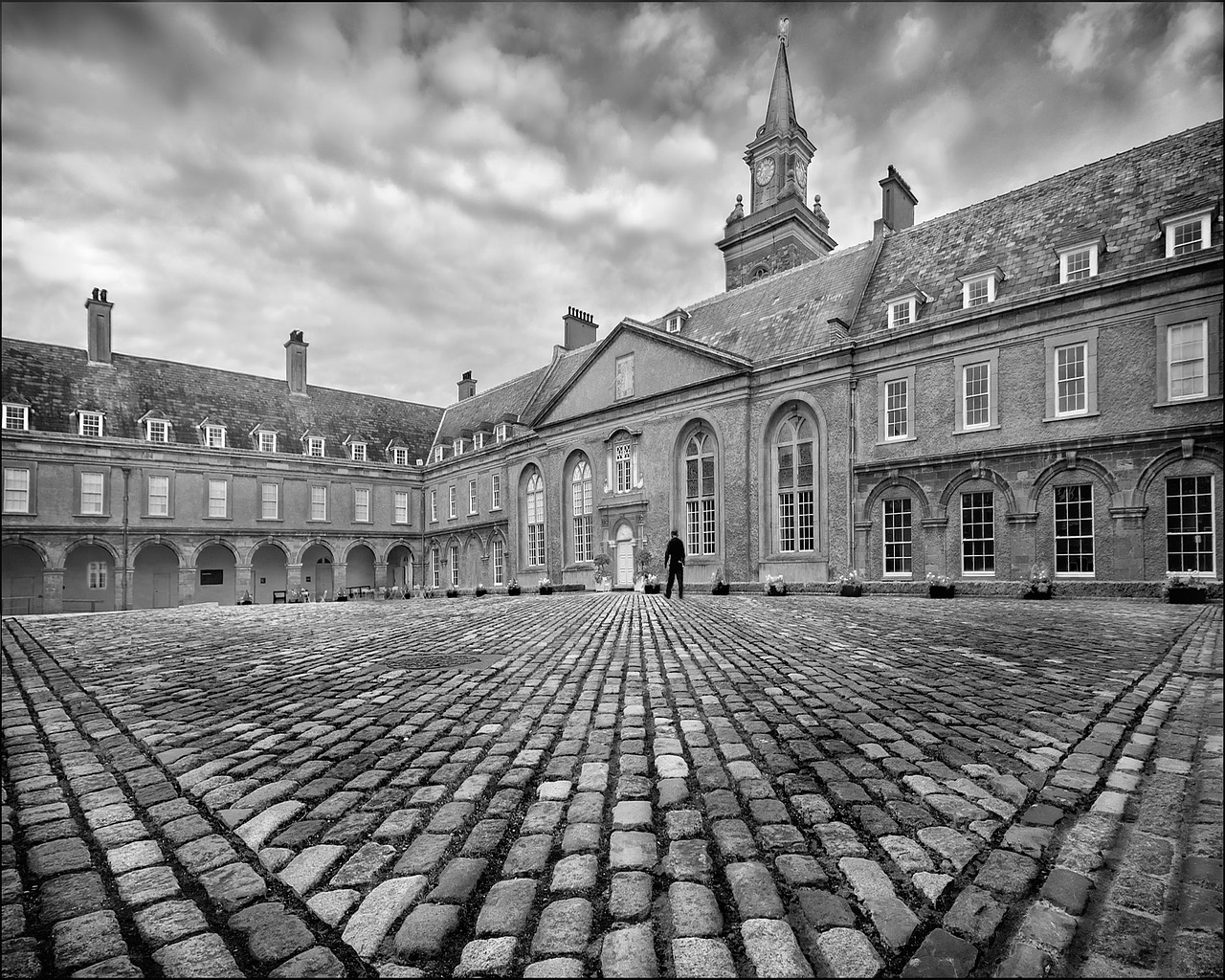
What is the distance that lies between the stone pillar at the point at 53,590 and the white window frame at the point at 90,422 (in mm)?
6724

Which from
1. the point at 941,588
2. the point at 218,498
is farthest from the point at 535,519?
the point at 941,588

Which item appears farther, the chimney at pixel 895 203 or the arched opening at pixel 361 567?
the arched opening at pixel 361 567

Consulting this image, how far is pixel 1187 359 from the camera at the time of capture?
57.4 feet

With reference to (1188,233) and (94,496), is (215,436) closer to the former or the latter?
(94,496)

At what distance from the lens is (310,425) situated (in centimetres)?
4422

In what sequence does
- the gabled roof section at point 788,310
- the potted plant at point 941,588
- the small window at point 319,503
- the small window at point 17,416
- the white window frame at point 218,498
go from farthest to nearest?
the small window at point 319,503
the white window frame at point 218,498
the small window at point 17,416
the gabled roof section at point 788,310
the potted plant at point 941,588

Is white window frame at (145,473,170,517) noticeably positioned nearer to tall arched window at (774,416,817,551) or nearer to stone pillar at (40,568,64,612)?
stone pillar at (40,568,64,612)

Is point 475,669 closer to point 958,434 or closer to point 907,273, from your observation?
point 958,434

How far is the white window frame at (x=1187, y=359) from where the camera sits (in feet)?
56.3

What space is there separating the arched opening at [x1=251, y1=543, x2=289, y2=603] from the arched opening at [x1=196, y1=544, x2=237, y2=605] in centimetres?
115

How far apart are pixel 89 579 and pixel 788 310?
118 feet

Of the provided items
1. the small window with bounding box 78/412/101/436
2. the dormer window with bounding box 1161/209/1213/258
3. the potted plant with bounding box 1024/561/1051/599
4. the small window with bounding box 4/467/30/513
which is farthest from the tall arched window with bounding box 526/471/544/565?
the dormer window with bounding box 1161/209/1213/258

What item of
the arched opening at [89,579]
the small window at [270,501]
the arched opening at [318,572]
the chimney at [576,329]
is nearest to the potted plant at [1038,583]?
the chimney at [576,329]

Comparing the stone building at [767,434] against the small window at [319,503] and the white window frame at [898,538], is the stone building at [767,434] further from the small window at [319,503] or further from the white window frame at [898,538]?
the small window at [319,503]
